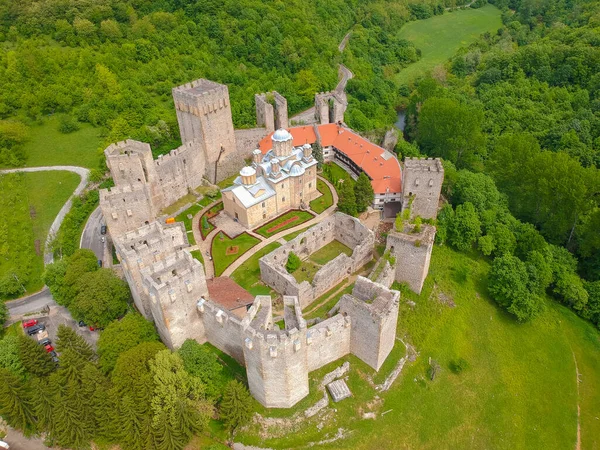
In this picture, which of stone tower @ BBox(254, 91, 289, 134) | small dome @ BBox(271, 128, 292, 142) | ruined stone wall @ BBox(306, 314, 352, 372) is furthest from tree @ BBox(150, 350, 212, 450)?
stone tower @ BBox(254, 91, 289, 134)

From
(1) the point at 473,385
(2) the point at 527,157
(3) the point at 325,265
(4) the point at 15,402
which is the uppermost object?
(2) the point at 527,157

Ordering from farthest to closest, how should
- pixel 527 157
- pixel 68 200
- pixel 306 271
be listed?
pixel 68 200
pixel 527 157
pixel 306 271

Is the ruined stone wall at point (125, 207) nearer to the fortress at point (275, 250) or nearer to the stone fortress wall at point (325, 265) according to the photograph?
the fortress at point (275, 250)

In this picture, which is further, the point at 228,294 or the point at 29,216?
the point at 29,216

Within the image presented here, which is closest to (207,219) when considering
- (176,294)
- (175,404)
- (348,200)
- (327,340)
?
(348,200)

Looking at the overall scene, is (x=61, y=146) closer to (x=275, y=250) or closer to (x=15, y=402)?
(x=275, y=250)

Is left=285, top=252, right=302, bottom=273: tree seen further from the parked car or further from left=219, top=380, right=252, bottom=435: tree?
the parked car
